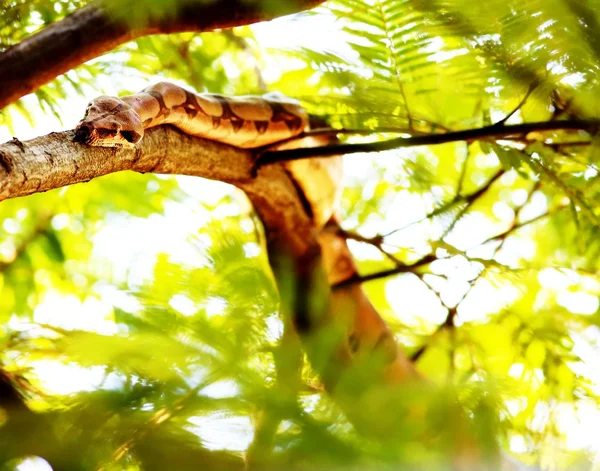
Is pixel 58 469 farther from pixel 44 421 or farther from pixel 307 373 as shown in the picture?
pixel 307 373

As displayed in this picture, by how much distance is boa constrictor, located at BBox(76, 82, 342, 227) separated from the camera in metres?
1.25

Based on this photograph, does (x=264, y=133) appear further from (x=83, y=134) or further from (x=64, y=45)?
(x=83, y=134)

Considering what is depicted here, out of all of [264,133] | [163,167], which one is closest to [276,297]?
[163,167]

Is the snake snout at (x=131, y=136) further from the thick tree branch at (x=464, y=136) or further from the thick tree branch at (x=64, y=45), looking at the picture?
the thick tree branch at (x=464, y=136)

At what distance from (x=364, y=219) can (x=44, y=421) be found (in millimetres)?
2473

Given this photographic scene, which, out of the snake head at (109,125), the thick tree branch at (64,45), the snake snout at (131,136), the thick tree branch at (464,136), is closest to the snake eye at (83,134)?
the snake head at (109,125)

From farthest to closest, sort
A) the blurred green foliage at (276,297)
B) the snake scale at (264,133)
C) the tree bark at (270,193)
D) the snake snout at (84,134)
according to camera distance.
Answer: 1. the snake scale at (264,133)
2. the snake snout at (84,134)
3. the tree bark at (270,193)
4. the blurred green foliage at (276,297)

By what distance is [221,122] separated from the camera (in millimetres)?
1883

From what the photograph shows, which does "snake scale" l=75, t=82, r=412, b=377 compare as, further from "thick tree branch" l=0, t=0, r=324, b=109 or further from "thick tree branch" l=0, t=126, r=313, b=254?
"thick tree branch" l=0, t=0, r=324, b=109

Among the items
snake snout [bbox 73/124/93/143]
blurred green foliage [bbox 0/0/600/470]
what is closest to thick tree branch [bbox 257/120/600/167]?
blurred green foliage [bbox 0/0/600/470]

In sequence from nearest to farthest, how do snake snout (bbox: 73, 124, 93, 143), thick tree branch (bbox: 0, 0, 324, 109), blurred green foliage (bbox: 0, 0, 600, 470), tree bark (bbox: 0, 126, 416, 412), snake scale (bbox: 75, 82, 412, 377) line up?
1. blurred green foliage (bbox: 0, 0, 600, 470)
2. tree bark (bbox: 0, 126, 416, 412)
3. snake snout (bbox: 73, 124, 93, 143)
4. snake scale (bbox: 75, 82, 412, 377)
5. thick tree branch (bbox: 0, 0, 324, 109)

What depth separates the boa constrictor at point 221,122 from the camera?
125 cm

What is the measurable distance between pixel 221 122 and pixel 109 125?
71cm

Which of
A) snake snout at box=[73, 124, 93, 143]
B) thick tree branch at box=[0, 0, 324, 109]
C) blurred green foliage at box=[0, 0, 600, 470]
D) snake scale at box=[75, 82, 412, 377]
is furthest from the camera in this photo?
thick tree branch at box=[0, 0, 324, 109]
